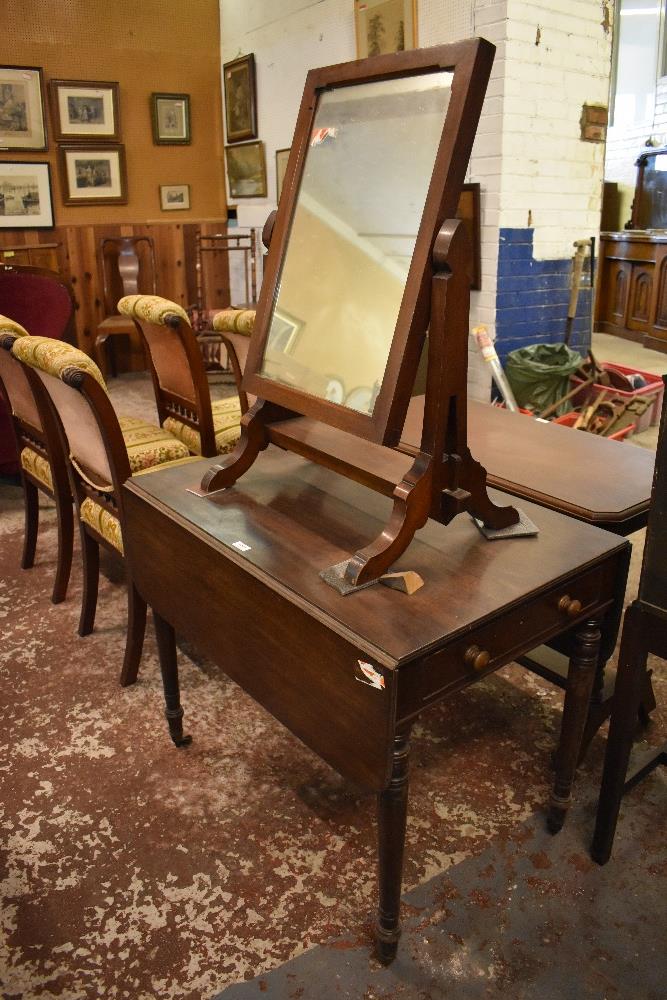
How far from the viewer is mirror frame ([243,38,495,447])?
1.15 meters

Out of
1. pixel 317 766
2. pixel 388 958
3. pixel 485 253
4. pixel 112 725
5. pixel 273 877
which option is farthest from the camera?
pixel 485 253

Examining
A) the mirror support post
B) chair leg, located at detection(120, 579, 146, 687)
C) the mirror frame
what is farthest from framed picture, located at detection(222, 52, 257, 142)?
the mirror support post

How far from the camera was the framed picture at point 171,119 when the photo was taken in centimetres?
608

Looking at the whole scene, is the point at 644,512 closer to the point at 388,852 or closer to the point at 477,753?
the point at 477,753

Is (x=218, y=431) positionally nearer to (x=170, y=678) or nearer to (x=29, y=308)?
(x=170, y=678)

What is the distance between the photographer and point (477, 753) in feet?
6.44

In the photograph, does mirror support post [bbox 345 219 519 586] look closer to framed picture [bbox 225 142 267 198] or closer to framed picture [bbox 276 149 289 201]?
framed picture [bbox 276 149 289 201]

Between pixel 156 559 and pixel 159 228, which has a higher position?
pixel 159 228

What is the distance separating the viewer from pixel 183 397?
2.76m

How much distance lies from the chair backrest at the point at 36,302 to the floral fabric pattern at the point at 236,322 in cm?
143

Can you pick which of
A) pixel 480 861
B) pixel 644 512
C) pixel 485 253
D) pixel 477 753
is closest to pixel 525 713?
pixel 477 753

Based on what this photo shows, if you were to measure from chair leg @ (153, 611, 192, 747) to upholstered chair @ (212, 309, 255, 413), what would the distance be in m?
0.93

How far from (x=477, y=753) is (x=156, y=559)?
95 cm

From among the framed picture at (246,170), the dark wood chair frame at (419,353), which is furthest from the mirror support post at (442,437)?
the framed picture at (246,170)
